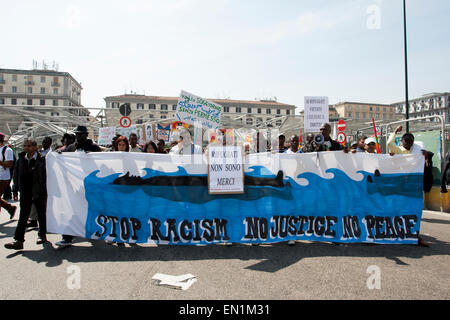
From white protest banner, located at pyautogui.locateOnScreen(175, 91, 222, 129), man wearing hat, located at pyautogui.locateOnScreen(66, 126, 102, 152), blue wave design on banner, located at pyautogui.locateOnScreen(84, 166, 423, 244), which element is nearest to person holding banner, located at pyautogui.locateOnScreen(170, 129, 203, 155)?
white protest banner, located at pyautogui.locateOnScreen(175, 91, 222, 129)

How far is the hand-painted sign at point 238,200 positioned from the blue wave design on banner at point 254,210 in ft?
0.05

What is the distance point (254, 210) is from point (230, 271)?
1.35 meters

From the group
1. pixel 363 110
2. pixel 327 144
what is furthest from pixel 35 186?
pixel 363 110

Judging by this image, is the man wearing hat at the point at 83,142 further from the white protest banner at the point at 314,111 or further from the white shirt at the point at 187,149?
the white protest banner at the point at 314,111

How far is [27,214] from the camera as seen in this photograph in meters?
4.96

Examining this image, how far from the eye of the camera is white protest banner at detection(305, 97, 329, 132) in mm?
9000

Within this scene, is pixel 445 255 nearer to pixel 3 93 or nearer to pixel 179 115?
pixel 179 115

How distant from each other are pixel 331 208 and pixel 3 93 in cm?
11493

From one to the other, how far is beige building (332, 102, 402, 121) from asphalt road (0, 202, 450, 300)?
12885 centimetres

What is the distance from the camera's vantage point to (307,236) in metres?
4.98

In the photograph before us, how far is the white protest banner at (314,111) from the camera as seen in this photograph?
9000 mm

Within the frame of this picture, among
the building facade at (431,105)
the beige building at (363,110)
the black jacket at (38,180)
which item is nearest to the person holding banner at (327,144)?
the black jacket at (38,180)
